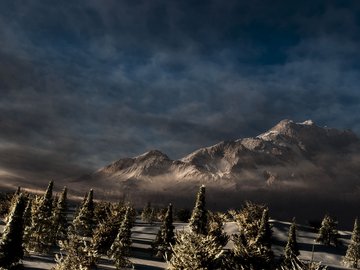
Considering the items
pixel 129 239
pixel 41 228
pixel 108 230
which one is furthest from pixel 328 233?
pixel 41 228

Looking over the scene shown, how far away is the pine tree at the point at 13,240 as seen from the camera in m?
61.9

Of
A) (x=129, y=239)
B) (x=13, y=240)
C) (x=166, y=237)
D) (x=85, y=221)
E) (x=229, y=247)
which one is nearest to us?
(x=13, y=240)

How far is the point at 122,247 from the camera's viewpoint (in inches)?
3349

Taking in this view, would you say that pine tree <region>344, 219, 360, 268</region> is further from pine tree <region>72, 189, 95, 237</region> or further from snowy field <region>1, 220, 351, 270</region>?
pine tree <region>72, 189, 95, 237</region>

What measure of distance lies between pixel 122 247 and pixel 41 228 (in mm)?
22334

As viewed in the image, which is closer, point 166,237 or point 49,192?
point 49,192

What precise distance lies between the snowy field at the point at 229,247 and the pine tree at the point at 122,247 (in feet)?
10.5

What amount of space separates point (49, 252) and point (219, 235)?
38.8 m

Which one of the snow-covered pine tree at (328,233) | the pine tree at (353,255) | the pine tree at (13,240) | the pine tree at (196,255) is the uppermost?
the snow-covered pine tree at (328,233)

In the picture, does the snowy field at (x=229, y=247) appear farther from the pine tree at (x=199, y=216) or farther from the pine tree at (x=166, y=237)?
the pine tree at (x=199, y=216)

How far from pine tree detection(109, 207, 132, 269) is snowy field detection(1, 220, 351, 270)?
10.5 ft

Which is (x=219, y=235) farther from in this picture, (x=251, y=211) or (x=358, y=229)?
(x=358, y=229)

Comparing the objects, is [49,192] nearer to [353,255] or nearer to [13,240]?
[13,240]

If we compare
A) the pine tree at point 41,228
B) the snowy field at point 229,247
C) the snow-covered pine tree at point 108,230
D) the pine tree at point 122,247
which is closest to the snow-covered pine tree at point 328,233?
the snowy field at point 229,247
